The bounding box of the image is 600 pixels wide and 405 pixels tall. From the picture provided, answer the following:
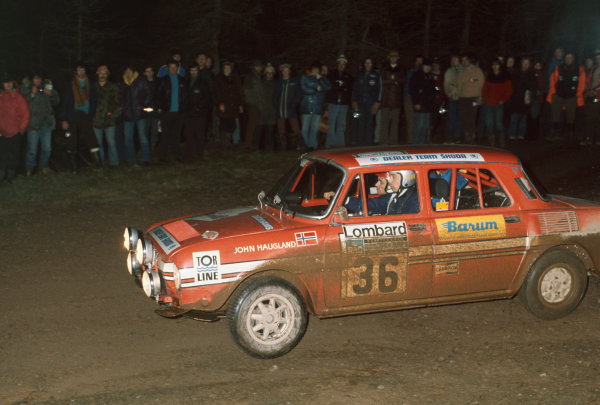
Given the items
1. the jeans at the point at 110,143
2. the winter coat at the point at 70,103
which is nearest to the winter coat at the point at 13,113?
the winter coat at the point at 70,103

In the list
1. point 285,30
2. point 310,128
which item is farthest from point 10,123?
point 285,30

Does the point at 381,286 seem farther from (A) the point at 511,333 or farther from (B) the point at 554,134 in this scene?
(B) the point at 554,134

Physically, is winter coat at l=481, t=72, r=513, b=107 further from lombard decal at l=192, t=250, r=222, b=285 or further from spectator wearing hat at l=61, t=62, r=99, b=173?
lombard decal at l=192, t=250, r=222, b=285

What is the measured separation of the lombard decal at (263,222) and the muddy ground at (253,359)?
1.16 m

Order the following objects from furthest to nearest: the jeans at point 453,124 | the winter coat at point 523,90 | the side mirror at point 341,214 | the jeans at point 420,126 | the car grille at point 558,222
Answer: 1. the jeans at point 453,124
2. the winter coat at point 523,90
3. the jeans at point 420,126
4. the car grille at point 558,222
5. the side mirror at point 341,214

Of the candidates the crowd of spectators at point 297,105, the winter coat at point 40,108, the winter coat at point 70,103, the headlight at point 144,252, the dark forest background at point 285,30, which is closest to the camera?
the headlight at point 144,252

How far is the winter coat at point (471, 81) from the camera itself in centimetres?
1602

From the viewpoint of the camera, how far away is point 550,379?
18.7 ft

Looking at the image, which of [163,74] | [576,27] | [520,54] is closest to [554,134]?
[163,74]

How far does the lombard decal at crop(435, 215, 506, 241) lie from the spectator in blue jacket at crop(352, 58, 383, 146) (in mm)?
9290

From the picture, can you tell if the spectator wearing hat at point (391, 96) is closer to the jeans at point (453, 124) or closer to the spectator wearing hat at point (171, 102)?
the jeans at point (453, 124)

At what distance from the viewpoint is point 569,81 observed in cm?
1634

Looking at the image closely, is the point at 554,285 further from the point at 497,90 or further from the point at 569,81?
the point at 569,81

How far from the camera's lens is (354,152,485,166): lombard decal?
648cm
